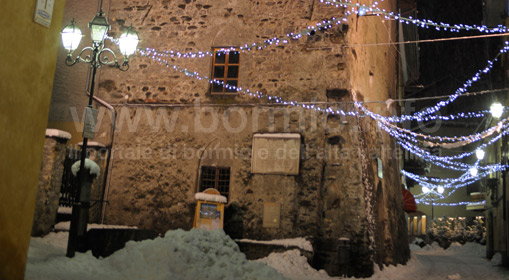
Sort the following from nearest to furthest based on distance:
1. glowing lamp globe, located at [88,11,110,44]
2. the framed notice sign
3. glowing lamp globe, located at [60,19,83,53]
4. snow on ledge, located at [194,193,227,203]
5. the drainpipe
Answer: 1. glowing lamp globe, located at [88,11,110,44]
2. glowing lamp globe, located at [60,19,83,53]
3. snow on ledge, located at [194,193,227,203]
4. the framed notice sign
5. the drainpipe

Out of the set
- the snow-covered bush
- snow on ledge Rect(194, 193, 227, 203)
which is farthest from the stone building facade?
the snow-covered bush

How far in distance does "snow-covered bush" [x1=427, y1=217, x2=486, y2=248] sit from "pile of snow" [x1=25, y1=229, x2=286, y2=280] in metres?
30.3

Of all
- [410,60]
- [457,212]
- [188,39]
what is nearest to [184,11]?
[188,39]

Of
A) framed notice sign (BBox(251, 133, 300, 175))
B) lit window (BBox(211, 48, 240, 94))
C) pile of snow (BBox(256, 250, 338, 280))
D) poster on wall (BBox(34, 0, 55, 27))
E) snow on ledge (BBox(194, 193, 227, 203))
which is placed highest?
lit window (BBox(211, 48, 240, 94))

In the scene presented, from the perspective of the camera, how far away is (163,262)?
7.34 meters

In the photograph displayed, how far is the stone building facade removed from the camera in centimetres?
1157

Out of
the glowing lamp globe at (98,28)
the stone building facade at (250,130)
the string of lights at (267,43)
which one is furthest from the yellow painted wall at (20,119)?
the string of lights at (267,43)

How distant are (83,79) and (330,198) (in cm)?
761

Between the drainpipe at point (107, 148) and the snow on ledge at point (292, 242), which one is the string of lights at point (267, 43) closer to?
the drainpipe at point (107, 148)

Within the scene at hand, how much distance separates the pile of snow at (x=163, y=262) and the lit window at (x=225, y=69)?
5025mm

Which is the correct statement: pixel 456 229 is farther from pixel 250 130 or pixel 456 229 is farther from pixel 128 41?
pixel 128 41

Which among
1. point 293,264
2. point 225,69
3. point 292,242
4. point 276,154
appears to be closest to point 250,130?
point 276,154

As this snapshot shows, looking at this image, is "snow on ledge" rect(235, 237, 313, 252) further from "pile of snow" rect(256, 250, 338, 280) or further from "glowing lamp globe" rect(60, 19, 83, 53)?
"glowing lamp globe" rect(60, 19, 83, 53)

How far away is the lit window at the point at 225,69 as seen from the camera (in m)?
12.8
